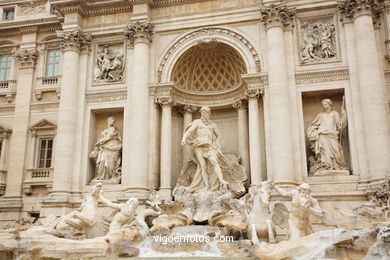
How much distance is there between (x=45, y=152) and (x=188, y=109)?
726 cm

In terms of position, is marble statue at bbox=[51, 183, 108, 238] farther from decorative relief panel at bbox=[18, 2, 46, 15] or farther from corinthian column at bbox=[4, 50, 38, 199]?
decorative relief panel at bbox=[18, 2, 46, 15]

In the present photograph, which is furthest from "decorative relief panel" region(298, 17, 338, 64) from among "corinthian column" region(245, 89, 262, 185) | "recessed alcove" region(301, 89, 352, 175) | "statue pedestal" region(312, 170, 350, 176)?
"statue pedestal" region(312, 170, 350, 176)

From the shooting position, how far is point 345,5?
1612cm

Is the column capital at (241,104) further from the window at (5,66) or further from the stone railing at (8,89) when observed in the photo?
the window at (5,66)

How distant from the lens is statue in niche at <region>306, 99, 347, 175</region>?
601 inches

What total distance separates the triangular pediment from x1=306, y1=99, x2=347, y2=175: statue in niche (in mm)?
11846

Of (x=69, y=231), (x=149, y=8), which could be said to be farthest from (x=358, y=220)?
(x=149, y=8)

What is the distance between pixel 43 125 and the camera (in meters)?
19.6

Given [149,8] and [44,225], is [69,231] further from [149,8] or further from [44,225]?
[149,8]

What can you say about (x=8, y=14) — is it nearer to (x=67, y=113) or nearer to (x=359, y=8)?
(x=67, y=113)

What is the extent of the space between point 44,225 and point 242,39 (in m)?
10.6

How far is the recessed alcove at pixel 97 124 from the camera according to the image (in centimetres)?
1781

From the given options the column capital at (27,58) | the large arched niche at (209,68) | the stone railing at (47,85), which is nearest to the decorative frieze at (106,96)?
the large arched niche at (209,68)

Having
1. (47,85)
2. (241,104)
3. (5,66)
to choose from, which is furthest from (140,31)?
(5,66)
